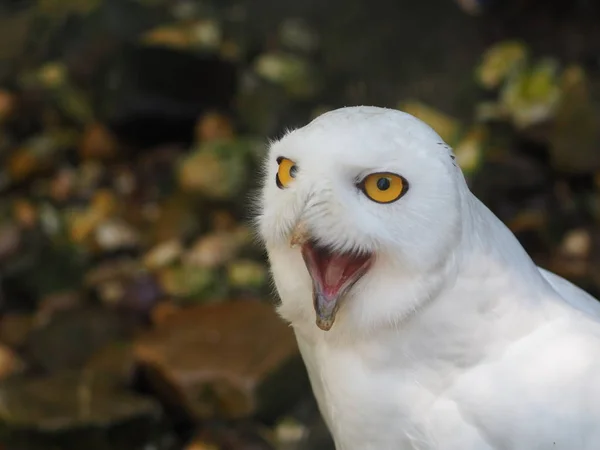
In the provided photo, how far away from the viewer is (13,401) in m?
2.11

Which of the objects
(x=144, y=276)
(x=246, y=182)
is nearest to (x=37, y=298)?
(x=144, y=276)

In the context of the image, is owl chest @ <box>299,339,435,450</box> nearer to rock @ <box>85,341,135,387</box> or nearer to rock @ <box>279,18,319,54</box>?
rock @ <box>85,341,135,387</box>

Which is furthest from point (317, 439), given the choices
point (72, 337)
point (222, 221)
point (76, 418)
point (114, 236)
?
point (114, 236)

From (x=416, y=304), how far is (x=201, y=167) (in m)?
2.13

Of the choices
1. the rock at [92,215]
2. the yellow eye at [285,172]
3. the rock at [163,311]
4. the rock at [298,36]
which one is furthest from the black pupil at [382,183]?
the rock at [298,36]

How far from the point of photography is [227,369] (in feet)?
6.82

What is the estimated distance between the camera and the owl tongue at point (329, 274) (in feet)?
3.27

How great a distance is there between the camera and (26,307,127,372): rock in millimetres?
2404

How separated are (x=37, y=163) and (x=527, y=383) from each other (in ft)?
8.81

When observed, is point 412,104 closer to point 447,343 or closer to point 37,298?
point 37,298

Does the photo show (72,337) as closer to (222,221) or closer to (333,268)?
(222,221)

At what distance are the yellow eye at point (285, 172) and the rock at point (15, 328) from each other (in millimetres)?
1682

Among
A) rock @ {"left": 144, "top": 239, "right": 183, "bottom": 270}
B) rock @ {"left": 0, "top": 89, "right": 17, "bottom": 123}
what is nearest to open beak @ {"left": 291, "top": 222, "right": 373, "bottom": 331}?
rock @ {"left": 144, "top": 239, "right": 183, "bottom": 270}

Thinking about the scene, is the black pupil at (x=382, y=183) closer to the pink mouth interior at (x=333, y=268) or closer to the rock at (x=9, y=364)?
the pink mouth interior at (x=333, y=268)
